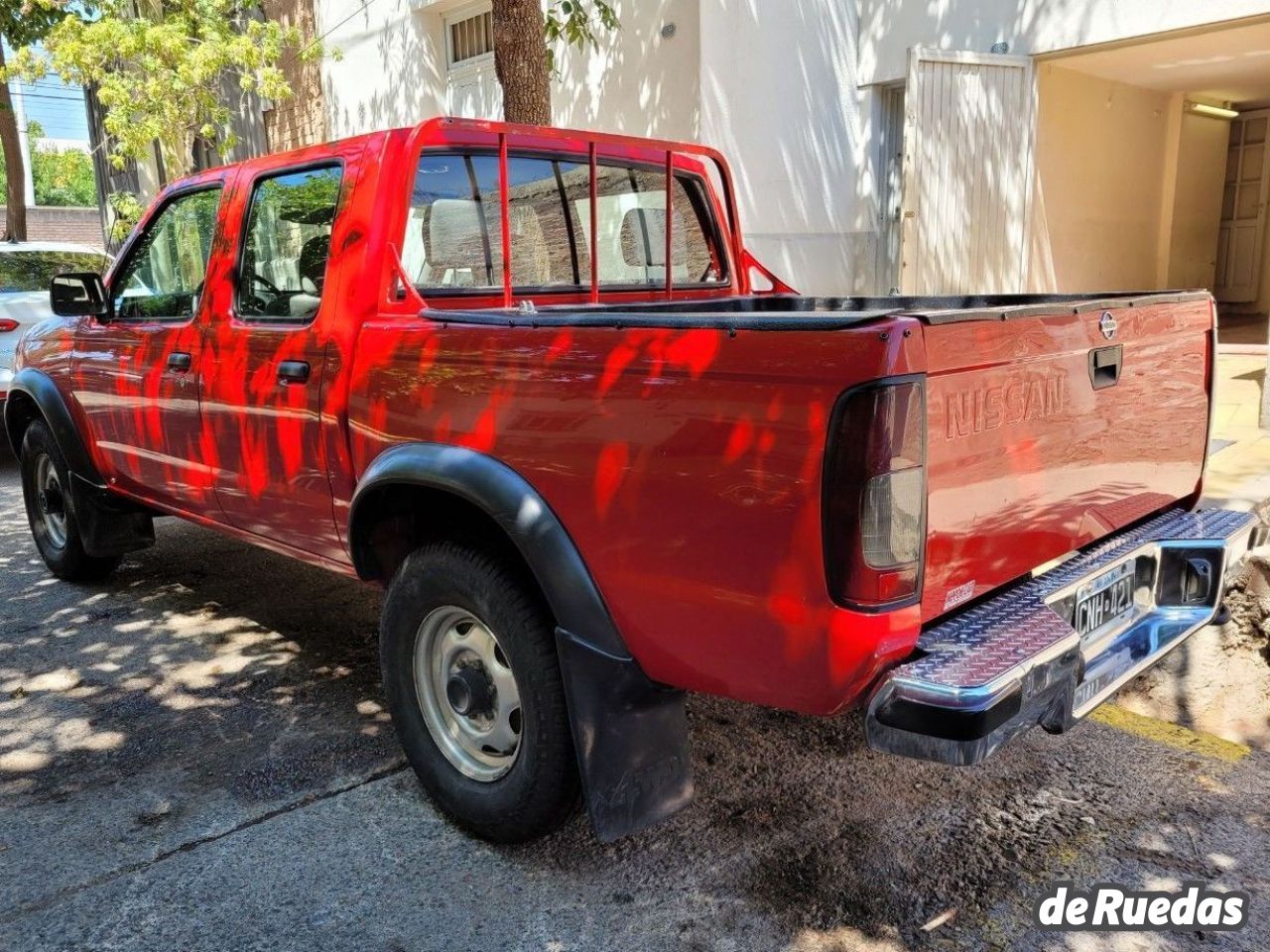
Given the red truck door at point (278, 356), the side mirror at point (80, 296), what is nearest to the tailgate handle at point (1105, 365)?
the red truck door at point (278, 356)

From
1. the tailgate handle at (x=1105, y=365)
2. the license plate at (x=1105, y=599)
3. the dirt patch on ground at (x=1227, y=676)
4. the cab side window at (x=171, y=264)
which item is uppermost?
the cab side window at (x=171, y=264)

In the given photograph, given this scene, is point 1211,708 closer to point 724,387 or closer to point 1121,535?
point 1121,535

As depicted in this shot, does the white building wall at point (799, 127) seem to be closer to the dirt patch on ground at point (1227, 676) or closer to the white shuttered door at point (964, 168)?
the white shuttered door at point (964, 168)

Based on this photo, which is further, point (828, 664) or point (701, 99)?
point (701, 99)

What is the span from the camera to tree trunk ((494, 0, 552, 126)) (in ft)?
19.9

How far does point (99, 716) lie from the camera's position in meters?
3.87

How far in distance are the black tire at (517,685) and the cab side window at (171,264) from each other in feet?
5.62

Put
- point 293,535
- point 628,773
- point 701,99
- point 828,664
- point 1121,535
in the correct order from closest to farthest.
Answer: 1. point 828,664
2. point 628,773
3. point 1121,535
4. point 293,535
5. point 701,99

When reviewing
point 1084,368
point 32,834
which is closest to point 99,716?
point 32,834

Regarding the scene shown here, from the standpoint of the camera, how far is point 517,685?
273 cm

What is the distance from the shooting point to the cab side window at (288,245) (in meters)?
3.41

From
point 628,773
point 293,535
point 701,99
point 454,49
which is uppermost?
point 454,49

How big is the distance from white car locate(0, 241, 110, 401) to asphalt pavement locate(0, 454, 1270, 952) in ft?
17.0

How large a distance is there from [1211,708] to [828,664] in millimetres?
2355
